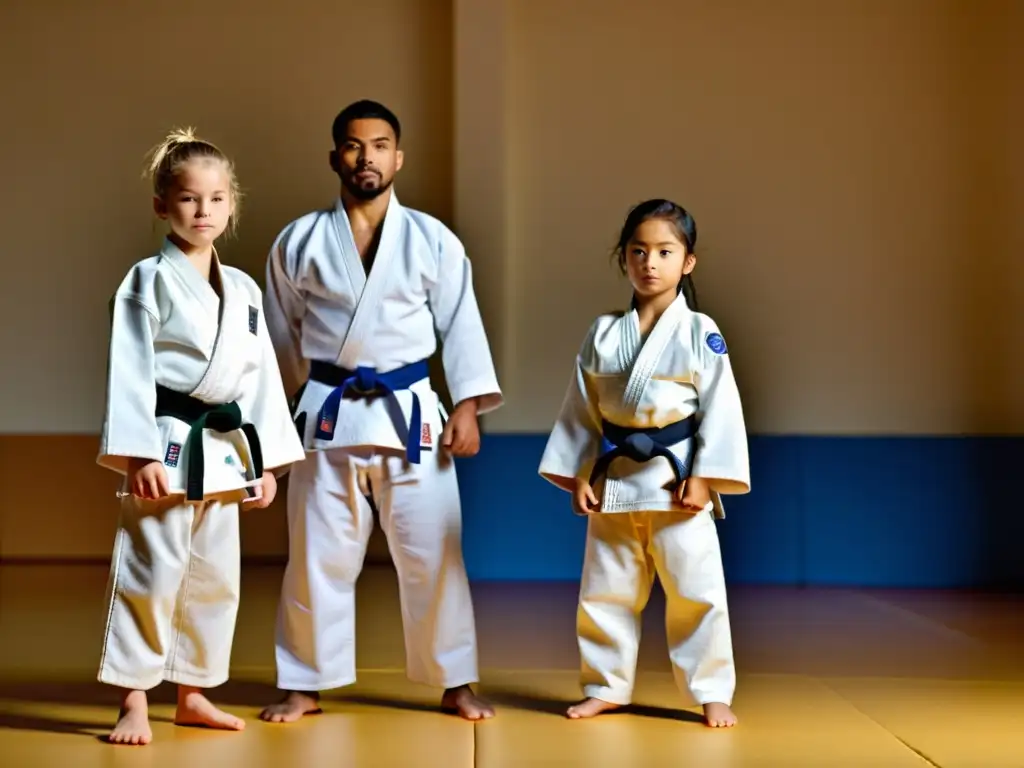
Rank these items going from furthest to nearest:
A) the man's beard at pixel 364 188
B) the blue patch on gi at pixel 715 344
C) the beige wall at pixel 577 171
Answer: the beige wall at pixel 577 171 → the man's beard at pixel 364 188 → the blue patch on gi at pixel 715 344

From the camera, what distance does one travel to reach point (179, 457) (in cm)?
261

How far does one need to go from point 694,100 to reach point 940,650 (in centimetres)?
259

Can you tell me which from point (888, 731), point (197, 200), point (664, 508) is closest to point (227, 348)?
point (197, 200)

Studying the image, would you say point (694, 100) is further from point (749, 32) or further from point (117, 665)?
point (117, 665)

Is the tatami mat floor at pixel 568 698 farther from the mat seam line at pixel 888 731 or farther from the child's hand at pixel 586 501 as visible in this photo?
the child's hand at pixel 586 501

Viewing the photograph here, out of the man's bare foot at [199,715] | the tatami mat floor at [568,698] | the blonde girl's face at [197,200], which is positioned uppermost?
the blonde girl's face at [197,200]

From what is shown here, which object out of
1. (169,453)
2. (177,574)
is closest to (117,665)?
(177,574)

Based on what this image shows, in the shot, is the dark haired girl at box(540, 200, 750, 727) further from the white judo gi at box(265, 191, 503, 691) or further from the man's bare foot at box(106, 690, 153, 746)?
the man's bare foot at box(106, 690, 153, 746)

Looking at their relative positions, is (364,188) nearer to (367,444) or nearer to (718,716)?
(367,444)

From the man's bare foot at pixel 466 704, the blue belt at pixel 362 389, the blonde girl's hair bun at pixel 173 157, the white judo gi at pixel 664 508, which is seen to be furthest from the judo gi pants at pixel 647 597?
the blonde girl's hair bun at pixel 173 157

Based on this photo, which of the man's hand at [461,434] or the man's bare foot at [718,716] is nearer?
the man's bare foot at [718,716]

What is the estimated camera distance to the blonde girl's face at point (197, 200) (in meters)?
2.64

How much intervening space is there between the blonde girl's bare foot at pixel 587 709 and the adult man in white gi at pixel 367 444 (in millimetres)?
200

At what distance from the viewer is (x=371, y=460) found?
2.92 metres
